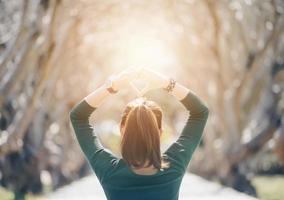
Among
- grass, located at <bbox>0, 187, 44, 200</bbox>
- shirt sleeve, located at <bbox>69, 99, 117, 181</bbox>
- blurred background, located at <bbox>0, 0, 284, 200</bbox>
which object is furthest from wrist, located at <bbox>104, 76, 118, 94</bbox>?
grass, located at <bbox>0, 187, 44, 200</bbox>

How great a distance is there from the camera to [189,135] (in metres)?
4.69

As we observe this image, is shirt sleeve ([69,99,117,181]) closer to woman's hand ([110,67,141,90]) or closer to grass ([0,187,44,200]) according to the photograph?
woman's hand ([110,67,141,90])

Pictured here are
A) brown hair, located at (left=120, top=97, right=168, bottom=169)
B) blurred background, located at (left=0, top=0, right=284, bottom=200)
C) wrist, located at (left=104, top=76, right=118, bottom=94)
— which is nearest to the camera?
brown hair, located at (left=120, top=97, right=168, bottom=169)

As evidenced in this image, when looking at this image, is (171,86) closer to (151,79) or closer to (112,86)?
(151,79)

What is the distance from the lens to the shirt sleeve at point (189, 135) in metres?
4.52

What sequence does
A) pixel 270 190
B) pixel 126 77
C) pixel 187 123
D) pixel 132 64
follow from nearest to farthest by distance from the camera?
1. pixel 126 77
2. pixel 187 123
3. pixel 132 64
4. pixel 270 190

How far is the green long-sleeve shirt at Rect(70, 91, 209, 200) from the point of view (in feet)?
14.4

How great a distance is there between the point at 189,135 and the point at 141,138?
1.62 feet

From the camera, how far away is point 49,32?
56.0 feet

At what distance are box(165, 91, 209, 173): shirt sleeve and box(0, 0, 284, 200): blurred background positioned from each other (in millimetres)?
10000

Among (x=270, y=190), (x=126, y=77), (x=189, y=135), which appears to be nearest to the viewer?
(x=126, y=77)

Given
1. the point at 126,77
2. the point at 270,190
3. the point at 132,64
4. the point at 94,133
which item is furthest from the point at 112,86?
the point at 270,190

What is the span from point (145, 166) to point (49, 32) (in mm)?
13003

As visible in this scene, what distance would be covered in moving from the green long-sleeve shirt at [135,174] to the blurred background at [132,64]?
10.1m
